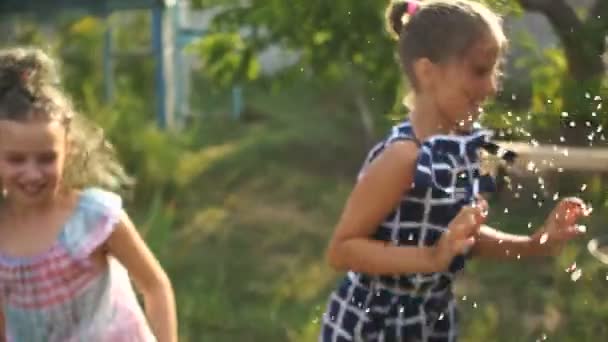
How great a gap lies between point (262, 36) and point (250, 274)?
144cm

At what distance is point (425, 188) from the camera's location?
224 cm

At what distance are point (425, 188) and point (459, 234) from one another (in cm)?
19

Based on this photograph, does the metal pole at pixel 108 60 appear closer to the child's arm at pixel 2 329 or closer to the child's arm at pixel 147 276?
the child's arm at pixel 2 329

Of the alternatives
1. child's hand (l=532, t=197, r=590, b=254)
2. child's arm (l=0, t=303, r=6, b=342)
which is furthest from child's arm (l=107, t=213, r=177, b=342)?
child's hand (l=532, t=197, r=590, b=254)

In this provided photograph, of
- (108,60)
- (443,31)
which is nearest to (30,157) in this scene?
(443,31)

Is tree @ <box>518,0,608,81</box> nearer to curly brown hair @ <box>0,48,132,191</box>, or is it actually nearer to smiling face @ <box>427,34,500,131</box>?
smiling face @ <box>427,34,500,131</box>

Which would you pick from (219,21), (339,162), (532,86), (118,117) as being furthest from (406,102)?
(339,162)

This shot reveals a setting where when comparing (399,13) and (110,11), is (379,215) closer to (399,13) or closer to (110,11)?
(399,13)

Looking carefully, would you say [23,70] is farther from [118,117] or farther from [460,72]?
[118,117]

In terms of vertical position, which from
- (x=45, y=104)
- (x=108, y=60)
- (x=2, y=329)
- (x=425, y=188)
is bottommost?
(x=108, y=60)

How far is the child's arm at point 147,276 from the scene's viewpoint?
2457mm

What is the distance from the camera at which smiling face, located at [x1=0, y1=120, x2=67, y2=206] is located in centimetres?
241

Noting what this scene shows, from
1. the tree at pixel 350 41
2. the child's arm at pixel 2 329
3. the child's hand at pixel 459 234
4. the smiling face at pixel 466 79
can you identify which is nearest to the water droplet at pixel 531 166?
the tree at pixel 350 41

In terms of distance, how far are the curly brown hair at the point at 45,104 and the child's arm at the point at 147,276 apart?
7.4 inches
